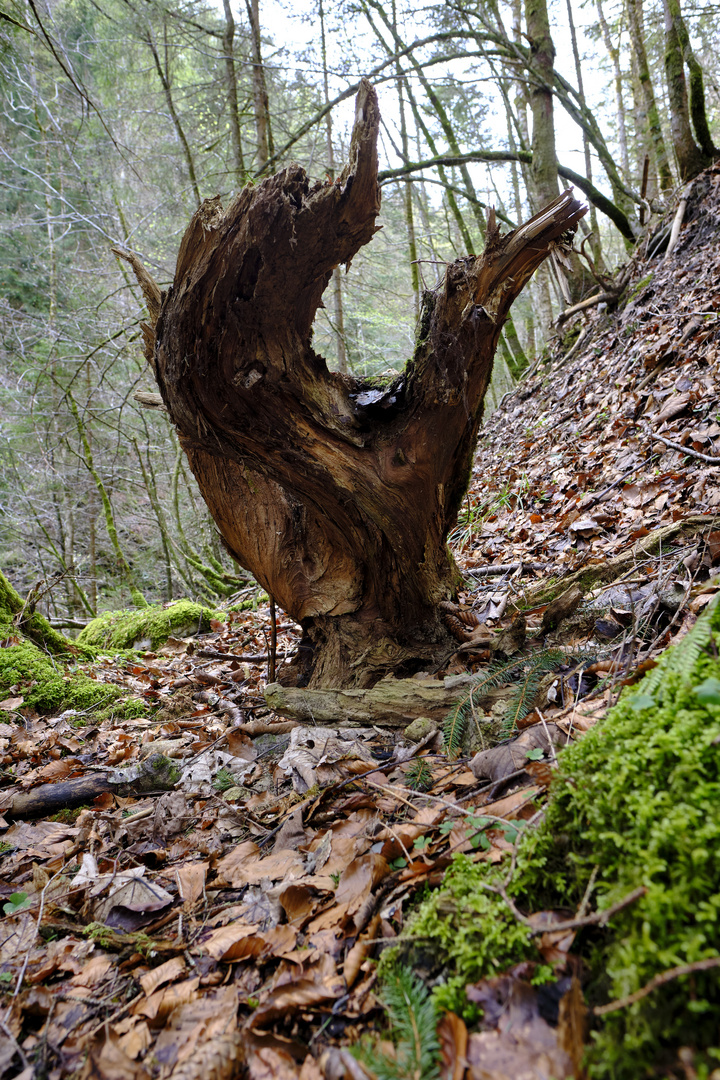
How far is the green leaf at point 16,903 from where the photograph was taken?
1893 millimetres

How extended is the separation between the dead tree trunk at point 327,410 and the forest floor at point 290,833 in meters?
0.52

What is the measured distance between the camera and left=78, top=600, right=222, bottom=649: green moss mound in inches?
251

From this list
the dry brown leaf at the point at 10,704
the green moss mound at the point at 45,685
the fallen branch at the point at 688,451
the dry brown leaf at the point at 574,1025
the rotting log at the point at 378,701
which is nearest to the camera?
the dry brown leaf at the point at 574,1025

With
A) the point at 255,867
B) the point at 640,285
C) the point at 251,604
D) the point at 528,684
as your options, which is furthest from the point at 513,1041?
the point at 640,285

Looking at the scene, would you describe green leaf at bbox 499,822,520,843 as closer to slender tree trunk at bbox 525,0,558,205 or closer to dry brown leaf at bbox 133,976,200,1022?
dry brown leaf at bbox 133,976,200,1022

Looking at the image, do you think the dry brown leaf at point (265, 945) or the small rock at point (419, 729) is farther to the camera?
the small rock at point (419, 729)

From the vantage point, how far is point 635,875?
925mm

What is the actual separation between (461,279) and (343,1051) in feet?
9.32

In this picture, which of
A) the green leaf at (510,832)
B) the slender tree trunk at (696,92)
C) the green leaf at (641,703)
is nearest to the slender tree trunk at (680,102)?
the slender tree trunk at (696,92)

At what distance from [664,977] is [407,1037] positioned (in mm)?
496

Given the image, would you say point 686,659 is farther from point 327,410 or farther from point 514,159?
point 514,159

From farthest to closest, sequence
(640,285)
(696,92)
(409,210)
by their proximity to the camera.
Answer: (409,210), (640,285), (696,92)

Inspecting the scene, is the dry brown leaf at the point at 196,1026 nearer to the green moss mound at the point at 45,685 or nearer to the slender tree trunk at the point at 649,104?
the green moss mound at the point at 45,685

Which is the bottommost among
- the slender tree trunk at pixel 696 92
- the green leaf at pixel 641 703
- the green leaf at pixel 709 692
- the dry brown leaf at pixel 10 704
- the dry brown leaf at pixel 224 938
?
the dry brown leaf at pixel 224 938
